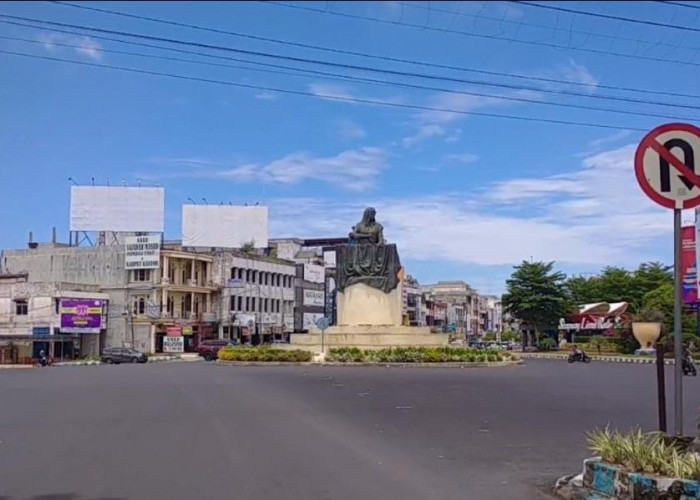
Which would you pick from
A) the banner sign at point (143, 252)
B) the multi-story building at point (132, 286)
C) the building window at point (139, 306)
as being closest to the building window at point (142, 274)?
the multi-story building at point (132, 286)

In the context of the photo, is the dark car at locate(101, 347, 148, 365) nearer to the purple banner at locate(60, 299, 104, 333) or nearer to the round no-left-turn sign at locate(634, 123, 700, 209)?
the purple banner at locate(60, 299, 104, 333)

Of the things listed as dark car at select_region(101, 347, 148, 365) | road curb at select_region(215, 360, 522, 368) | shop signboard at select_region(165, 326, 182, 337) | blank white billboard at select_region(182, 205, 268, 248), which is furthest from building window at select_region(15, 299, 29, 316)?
road curb at select_region(215, 360, 522, 368)

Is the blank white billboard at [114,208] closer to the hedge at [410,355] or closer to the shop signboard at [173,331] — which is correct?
the shop signboard at [173,331]

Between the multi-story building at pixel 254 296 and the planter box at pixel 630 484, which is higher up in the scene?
the multi-story building at pixel 254 296

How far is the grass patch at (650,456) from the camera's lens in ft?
18.7

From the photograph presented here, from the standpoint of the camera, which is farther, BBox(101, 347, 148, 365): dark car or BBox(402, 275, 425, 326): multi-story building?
BBox(402, 275, 425, 326): multi-story building

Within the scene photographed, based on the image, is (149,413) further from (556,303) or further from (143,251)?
(556,303)

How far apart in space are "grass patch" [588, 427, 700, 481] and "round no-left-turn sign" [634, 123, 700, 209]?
6.18 ft

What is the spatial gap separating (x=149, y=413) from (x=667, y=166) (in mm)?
9728

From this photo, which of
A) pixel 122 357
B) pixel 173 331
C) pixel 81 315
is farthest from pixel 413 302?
Result: pixel 122 357

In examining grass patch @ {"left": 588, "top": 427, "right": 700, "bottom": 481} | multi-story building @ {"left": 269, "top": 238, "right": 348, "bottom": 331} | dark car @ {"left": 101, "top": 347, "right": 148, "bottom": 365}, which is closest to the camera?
grass patch @ {"left": 588, "top": 427, "right": 700, "bottom": 481}

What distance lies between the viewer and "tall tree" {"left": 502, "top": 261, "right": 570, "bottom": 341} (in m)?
66.0

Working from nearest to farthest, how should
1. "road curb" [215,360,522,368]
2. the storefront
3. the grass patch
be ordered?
the grass patch < "road curb" [215,360,522,368] < the storefront

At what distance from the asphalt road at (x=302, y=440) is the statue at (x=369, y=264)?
16411 mm
